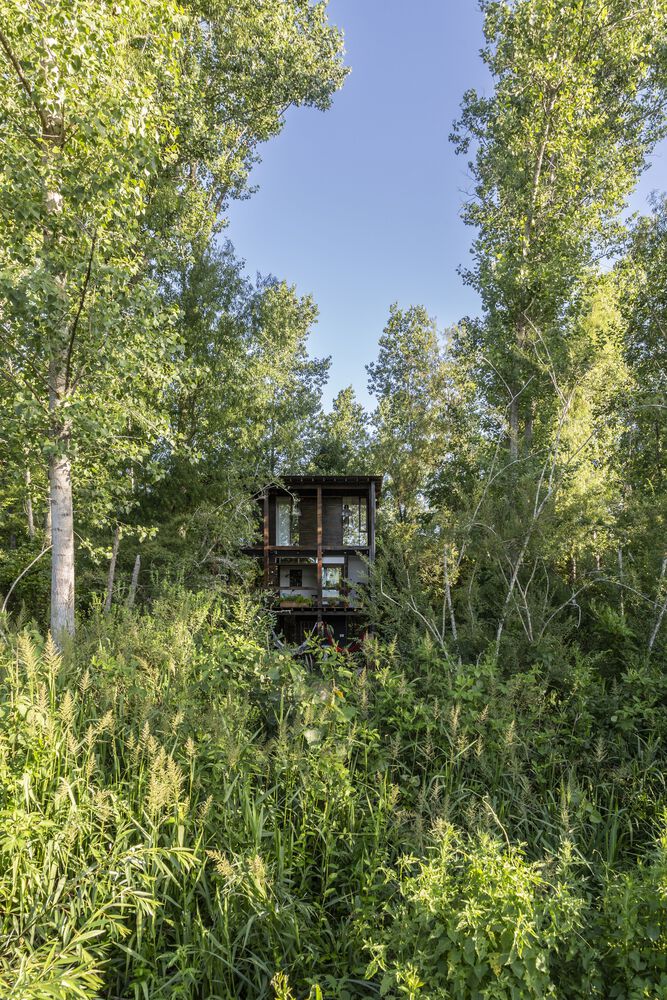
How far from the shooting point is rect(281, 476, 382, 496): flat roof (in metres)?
12.6

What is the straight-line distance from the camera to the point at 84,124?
467 cm

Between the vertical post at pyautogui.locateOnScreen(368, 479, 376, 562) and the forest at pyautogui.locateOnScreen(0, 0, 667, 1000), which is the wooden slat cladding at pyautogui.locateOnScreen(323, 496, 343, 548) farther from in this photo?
the forest at pyautogui.locateOnScreen(0, 0, 667, 1000)

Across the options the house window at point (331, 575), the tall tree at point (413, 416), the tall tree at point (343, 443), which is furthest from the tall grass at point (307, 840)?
the tall tree at point (343, 443)

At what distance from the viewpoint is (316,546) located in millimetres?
13148

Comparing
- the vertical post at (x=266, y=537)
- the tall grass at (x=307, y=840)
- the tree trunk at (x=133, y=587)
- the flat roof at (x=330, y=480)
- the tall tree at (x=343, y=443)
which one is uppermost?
the tall tree at (x=343, y=443)

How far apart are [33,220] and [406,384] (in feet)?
52.0

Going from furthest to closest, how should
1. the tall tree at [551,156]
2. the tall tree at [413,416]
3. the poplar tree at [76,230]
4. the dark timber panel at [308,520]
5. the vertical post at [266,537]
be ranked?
the tall tree at [413,416], the dark timber panel at [308,520], the vertical post at [266,537], the tall tree at [551,156], the poplar tree at [76,230]

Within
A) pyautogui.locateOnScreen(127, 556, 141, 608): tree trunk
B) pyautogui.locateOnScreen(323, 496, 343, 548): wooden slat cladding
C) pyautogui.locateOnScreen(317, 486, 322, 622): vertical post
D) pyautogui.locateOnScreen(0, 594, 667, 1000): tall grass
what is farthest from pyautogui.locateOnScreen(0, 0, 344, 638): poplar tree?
pyautogui.locateOnScreen(323, 496, 343, 548): wooden slat cladding

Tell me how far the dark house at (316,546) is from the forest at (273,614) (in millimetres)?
1648

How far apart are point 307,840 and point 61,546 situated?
4130mm

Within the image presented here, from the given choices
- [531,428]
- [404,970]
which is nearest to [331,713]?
[404,970]

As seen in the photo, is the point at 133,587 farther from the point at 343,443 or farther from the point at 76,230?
the point at 343,443

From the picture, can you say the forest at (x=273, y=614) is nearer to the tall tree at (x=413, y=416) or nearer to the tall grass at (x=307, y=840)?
the tall grass at (x=307, y=840)

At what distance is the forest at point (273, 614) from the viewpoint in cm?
196
